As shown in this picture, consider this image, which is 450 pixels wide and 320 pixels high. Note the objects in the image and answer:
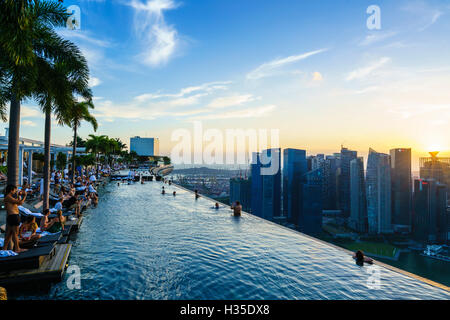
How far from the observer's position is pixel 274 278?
7.48m

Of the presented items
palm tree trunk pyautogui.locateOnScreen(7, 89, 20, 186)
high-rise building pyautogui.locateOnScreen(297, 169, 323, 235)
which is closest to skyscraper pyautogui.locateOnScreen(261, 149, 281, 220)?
high-rise building pyautogui.locateOnScreen(297, 169, 323, 235)

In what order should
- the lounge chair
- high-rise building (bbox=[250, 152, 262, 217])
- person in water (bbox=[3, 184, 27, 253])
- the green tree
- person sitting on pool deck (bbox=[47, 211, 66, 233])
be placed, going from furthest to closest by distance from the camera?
high-rise building (bbox=[250, 152, 262, 217]) < the green tree < person sitting on pool deck (bbox=[47, 211, 66, 233]) < person in water (bbox=[3, 184, 27, 253]) < the lounge chair

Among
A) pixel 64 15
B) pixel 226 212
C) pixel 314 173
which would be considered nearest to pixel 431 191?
pixel 314 173

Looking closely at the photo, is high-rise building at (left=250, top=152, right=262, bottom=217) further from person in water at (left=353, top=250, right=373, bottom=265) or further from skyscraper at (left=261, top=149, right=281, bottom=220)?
person in water at (left=353, top=250, right=373, bottom=265)

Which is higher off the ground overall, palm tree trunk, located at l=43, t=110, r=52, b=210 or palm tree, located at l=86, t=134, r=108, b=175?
palm tree, located at l=86, t=134, r=108, b=175

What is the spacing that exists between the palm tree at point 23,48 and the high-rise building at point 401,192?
5178 inches

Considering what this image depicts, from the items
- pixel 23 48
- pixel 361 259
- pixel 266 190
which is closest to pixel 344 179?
pixel 266 190

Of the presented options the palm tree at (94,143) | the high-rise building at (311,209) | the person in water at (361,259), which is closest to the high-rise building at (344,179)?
the high-rise building at (311,209)

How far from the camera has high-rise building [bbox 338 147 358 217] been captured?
439ft

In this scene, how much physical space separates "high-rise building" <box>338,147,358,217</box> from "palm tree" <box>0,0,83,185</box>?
14304 cm

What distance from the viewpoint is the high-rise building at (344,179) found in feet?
439

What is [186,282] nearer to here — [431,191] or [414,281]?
[414,281]

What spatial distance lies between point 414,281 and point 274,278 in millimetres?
4547
